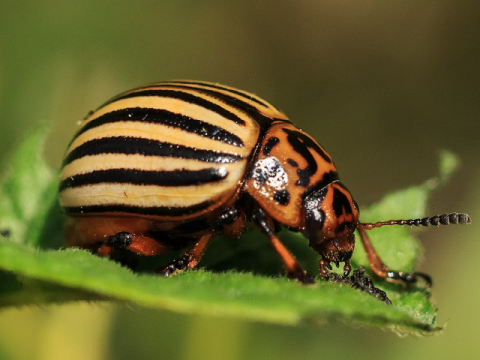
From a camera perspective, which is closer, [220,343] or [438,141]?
[220,343]

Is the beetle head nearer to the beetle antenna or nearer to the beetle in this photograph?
the beetle

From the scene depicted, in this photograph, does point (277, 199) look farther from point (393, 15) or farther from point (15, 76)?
point (393, 15)

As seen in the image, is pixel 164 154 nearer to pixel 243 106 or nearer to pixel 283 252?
pixel 243 106

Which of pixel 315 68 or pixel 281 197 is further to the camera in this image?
pixel 315 68

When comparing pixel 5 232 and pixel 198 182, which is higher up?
pixel 198 182

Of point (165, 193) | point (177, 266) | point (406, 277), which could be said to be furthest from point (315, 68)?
point (177, 266)

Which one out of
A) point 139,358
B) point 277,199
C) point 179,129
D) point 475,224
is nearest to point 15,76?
point 139,358

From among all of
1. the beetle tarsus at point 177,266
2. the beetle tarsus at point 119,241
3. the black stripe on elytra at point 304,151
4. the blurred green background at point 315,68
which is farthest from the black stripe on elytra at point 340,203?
the blurred green background at point 315,68
